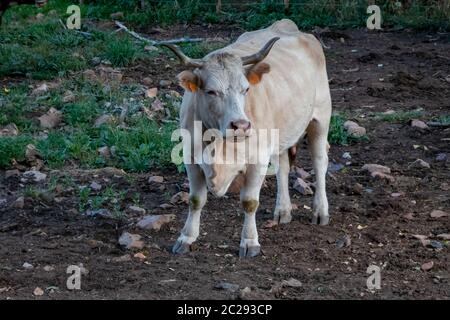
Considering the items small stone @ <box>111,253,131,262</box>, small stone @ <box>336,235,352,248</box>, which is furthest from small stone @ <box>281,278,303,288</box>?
small stone @ <box>111,253,131,262</box>

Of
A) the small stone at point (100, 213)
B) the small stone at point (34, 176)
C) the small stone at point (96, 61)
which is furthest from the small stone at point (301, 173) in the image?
the small stone at point (96, 61)

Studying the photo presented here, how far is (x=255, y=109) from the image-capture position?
736cm

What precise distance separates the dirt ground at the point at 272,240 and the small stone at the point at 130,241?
5 cm

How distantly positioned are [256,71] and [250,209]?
100 centimetres

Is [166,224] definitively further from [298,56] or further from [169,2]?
[169,2]

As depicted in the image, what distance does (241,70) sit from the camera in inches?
282

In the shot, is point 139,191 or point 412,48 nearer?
point 139,191

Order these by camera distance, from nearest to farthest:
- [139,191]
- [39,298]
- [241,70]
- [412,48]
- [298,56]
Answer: [39,298], [241,70], [298,56], [139,191], [412,48]

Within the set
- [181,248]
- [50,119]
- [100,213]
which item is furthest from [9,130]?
[181,248]

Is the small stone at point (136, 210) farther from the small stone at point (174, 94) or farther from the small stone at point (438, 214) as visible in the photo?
the small stone at point (174, 94)

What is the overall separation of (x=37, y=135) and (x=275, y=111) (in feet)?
11.5

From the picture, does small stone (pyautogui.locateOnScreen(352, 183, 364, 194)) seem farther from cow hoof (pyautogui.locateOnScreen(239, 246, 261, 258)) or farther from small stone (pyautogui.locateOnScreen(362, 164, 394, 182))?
cow hoof (pyautogui.locateOnScreen(239, 246, 261, 258))

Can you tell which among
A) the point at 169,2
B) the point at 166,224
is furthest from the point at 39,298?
the point at 169,2

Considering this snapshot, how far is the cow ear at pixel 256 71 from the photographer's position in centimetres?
726
